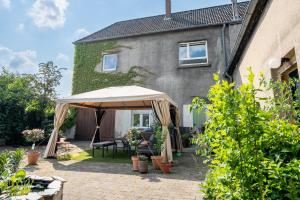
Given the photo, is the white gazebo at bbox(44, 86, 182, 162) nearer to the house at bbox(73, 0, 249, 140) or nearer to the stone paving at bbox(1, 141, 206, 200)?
the stone paving at bbox(1, 141, 206, 200)

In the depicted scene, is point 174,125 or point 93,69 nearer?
point 174,125

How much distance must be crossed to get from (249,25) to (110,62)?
9.82 meters

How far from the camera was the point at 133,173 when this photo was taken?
529 cm

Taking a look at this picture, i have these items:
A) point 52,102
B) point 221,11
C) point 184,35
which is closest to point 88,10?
point 184,35

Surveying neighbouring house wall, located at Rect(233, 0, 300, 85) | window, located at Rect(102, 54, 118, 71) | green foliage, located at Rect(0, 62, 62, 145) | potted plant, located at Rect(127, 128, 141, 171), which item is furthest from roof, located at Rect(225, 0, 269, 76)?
green foliage, located at Rect(0, 62, 62, 145)

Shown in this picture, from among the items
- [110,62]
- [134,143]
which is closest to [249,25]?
[134,143]

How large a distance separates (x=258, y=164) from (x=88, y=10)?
335 inches

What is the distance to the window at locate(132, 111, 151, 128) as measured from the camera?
39.4ft

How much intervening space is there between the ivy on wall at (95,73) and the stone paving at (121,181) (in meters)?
7.13

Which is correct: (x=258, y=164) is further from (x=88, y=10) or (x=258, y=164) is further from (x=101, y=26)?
(x=101, y=26)

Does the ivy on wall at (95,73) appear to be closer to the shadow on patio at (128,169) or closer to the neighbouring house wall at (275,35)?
the shadow on patio at (128,169)

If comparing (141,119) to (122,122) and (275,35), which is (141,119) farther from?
(275,35)

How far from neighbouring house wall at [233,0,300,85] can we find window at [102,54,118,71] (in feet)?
31.1

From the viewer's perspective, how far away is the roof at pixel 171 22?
12.0 metres
